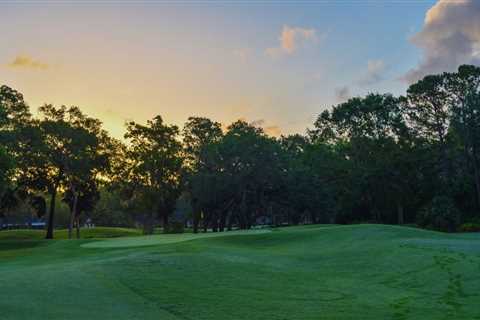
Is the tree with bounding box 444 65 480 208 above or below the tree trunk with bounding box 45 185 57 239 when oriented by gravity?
above

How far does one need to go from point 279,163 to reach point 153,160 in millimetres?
17641

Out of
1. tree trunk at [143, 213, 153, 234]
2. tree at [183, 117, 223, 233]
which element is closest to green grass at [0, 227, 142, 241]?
tree trunk at [143, 213, 153, 234]

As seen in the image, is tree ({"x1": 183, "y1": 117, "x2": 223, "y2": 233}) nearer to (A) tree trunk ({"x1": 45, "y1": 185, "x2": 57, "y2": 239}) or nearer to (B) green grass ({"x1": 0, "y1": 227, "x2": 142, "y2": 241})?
(B) green grass ({"x1": 0, "y1": 227, "x2": 142, "y2": 241})

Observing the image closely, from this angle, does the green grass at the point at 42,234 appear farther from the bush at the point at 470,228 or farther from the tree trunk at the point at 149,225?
the bush at the point at 470,228

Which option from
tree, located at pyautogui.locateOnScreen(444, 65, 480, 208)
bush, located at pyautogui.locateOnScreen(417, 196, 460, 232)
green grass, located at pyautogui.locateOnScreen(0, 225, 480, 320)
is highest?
tree, located at pyautogui.locateOnScreen(444, 65, 480, 208)

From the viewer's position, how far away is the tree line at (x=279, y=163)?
5456 centimetres

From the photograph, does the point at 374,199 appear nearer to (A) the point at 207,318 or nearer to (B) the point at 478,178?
(B) the point at 478,178

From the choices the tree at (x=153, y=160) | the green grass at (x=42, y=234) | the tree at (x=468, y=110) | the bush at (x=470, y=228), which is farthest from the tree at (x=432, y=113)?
the green grass at (x=42, y=234)

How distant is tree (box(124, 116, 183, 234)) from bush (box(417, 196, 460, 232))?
32355 millimetres

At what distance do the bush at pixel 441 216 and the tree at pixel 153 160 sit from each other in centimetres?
3236

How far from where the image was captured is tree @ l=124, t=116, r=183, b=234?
206ft

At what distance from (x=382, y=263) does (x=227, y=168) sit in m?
39.8

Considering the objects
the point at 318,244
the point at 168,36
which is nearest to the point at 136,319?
the point at 318,244

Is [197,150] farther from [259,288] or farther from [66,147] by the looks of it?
[259,288]
